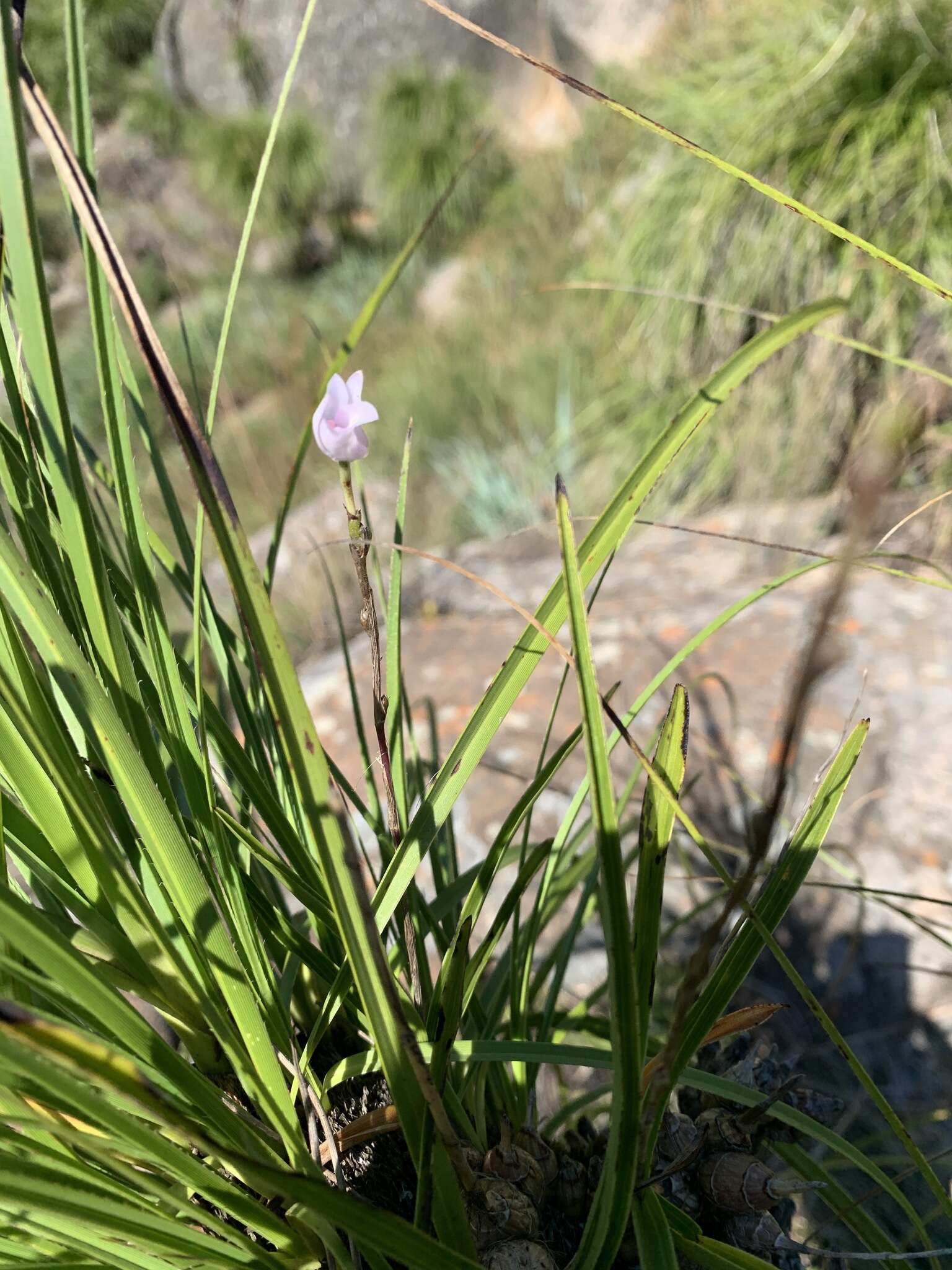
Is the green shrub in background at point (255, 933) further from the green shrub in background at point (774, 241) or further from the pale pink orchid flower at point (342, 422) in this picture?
the green shrub in background at point (774, 241)

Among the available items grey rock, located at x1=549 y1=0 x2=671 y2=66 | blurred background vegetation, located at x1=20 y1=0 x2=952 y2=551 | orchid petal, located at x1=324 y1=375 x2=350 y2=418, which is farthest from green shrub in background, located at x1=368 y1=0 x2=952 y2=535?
grey rock, located at x1=549 y1=0 x2=671 y2=66

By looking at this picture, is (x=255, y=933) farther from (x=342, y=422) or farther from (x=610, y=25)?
(x=610, y=25)

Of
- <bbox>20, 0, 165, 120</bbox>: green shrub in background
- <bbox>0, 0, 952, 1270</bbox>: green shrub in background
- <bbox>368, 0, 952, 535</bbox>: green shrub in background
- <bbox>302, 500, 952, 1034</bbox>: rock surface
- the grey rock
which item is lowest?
<bbox>0, 0, 952, 1270</bbox>: green shrub in background

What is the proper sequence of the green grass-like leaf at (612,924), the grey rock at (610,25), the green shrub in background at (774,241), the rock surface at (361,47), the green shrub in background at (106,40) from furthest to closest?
the green shrub in background at (106,40), the rock surface at (361,47), the grey rock at (610,25), the green shrub in background at (774,241), the green grass-like leaf at (612,924)

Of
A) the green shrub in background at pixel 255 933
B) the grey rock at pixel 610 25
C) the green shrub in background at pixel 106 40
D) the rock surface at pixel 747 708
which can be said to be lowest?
the green shrub in background at pixel 255 933

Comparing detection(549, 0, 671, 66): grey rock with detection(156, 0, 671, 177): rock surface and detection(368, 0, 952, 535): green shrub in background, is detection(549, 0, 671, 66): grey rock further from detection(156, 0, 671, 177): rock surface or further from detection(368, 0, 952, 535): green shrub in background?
detection(368, 0, 952, 535): green shrub in background

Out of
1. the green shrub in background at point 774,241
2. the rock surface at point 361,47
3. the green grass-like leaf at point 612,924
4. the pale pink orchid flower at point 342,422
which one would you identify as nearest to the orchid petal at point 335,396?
the pale pink orchid flower at point 342,422
